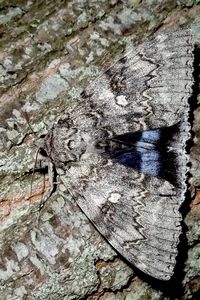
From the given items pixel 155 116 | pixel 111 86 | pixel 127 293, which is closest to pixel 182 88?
pixel 155 116

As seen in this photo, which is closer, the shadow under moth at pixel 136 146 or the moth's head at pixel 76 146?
the shadow under moth at pixel 136 146

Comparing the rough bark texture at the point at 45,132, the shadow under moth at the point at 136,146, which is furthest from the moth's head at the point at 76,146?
the rough bark texture at the point at 45,132

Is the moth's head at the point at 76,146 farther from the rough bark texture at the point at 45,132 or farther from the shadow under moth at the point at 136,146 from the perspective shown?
the rough bark texture at the point at 45,132

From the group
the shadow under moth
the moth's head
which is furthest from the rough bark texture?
the moth's head

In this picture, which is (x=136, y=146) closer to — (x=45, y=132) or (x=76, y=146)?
(x=76, y=146)

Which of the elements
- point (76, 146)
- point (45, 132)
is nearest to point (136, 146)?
point (76, 146)
